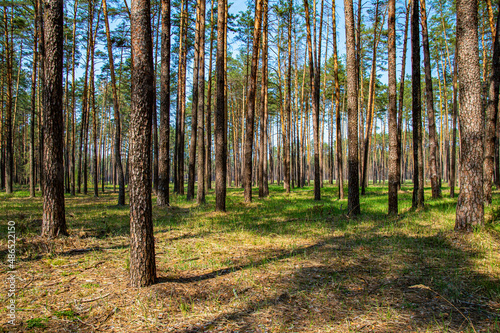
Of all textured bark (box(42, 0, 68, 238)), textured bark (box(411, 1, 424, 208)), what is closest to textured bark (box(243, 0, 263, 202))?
textured bark (box(411, 1, 424, 208))

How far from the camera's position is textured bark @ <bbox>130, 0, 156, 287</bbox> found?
3566mm

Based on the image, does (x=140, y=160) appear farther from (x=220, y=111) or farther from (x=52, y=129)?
(x=220, y=111)

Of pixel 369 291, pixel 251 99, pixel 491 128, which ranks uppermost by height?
pixel 251 99

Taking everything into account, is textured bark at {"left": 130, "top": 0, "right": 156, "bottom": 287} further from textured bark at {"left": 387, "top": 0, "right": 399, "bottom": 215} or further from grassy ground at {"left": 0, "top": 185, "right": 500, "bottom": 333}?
textured bark at {"left": 387, "top": 0, "right": 399, "bottom": 215}

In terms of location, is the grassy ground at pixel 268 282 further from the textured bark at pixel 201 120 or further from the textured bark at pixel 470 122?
the textured bark at pixel 201 120

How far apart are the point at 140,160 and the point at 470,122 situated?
22.0 feet

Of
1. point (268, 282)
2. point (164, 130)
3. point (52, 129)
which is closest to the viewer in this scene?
point (268, 282)

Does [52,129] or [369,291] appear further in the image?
[52,129]

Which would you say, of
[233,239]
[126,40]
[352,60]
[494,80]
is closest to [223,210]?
[233,239]

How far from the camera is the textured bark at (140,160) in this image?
3566 millimetres

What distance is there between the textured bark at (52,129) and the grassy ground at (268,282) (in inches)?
19.3

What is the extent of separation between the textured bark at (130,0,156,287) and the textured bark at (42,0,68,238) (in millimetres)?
3303

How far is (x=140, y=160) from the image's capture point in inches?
141

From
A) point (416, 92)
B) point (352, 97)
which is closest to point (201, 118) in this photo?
point (352, 97)
